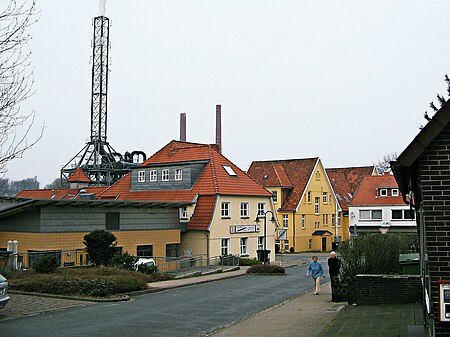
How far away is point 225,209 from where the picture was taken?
40.8 metres

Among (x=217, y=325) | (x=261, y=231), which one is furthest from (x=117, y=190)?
(x=217, y=325)

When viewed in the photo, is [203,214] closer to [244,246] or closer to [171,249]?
[171,249]

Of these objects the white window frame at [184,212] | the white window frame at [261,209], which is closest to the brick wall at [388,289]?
the white window frame at [184,212]

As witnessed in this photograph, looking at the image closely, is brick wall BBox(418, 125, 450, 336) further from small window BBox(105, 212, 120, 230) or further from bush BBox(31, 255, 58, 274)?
small window BBox(105, 212, 120, 230)

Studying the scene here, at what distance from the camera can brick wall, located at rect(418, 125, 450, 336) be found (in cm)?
814

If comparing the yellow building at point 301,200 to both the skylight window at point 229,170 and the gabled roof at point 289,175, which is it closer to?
the gabled roof at point 289,175

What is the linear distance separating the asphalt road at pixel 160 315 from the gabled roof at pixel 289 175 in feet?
127

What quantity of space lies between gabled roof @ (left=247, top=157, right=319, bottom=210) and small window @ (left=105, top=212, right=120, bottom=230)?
99.6 ft

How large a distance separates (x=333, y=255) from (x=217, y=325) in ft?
20.6

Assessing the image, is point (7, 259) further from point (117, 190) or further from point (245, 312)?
point (117, 190)

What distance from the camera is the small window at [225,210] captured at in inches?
1588

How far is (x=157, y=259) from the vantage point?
107ft

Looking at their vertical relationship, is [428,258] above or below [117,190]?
below

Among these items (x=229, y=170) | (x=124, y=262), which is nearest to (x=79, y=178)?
(x=229, y=170)
